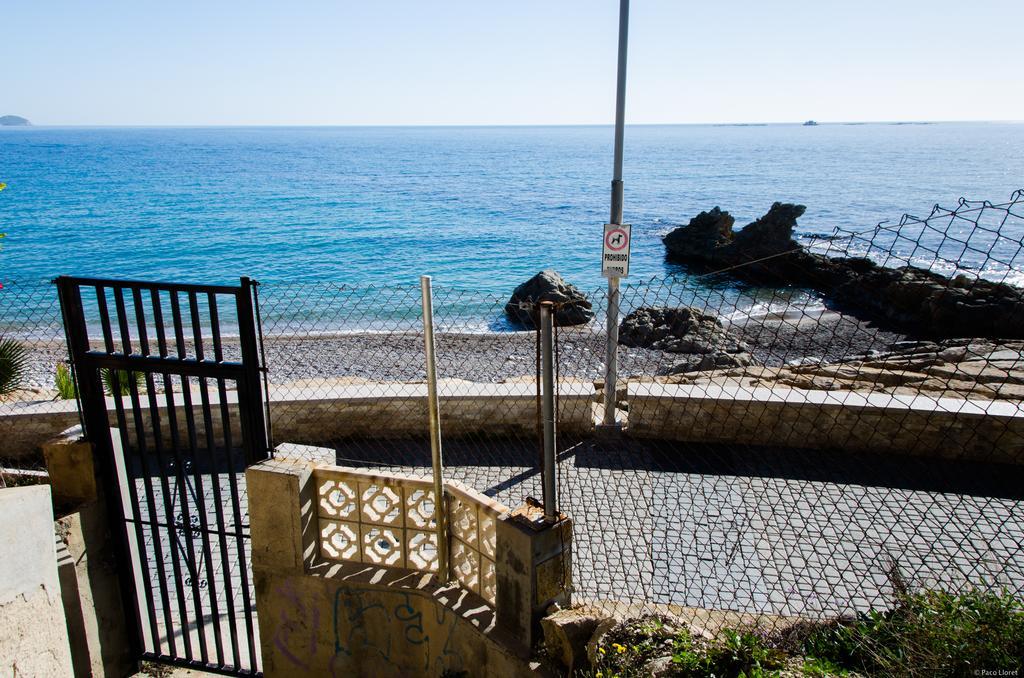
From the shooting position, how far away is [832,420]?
7547mm

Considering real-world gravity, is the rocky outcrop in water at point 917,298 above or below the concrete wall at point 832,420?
below

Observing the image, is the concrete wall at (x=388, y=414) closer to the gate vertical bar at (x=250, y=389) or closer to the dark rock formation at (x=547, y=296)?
the gate vertical bar at (x=250, y=389)

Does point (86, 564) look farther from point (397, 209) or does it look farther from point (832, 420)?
point (397, 209)

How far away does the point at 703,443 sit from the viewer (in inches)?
314

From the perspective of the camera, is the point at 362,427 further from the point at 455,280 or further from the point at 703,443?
the point at 455,280

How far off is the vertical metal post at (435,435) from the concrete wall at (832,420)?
13.3 ft

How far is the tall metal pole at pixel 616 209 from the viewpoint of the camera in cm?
803

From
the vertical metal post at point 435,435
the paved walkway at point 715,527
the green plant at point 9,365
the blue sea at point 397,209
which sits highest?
the vertical metal post at point 435,435

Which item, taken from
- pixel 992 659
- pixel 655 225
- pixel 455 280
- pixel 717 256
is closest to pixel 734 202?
pixel 655 225

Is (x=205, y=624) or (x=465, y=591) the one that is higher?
(x=465, y=591)

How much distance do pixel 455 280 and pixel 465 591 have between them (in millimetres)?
32483

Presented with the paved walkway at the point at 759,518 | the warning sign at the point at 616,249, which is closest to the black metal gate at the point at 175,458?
the paved walkway at the point at 759,518

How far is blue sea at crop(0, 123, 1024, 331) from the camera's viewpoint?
40781 mm

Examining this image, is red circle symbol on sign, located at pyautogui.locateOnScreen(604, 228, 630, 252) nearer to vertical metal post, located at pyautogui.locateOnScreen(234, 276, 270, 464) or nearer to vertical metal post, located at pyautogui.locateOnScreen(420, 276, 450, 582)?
vertical metal post, located at pyautogui.locateOnScreen(420, 276, 450, 582)
